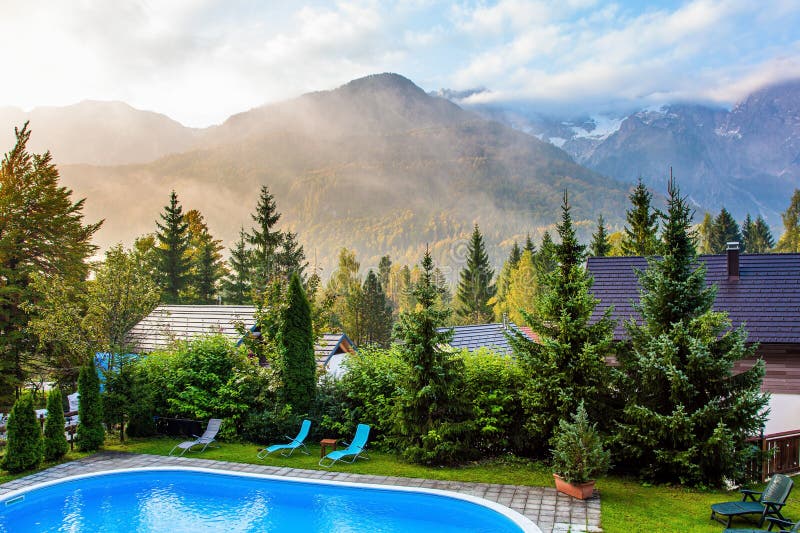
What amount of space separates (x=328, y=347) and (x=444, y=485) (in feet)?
30.4

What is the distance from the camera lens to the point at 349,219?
200 metres

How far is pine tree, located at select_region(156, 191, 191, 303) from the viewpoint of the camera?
136 ft

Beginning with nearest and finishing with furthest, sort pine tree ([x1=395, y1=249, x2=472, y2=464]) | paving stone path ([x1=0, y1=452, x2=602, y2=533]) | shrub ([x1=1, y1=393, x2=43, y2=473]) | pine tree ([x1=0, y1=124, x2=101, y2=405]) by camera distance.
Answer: paving stone path ([x1=0, y1=452, x2=602, y2=533]) → shrub ([x1=1, y1=393, x2=43, y2=473]) → pine tree ([x1=395, y1=249, x2=472, y2=464]) → pine tree ([x1=0, y1=124, x2=101, y2=405])

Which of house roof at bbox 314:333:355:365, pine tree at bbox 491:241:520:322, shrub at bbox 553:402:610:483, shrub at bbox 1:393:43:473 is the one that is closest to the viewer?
shrub at bbox 553:402:610:483

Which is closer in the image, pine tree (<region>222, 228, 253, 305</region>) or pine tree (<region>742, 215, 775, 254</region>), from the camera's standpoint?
pine tree (<region>222, 228, 253, 305</region>)

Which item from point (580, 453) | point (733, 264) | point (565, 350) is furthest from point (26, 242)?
point (733, 264)

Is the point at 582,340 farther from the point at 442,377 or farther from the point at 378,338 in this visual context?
the point at 378,338

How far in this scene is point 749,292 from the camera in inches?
616

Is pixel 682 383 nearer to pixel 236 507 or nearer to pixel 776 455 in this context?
pixel 776 455

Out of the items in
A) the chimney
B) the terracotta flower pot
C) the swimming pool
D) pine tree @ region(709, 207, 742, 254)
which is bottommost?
the swimming pool

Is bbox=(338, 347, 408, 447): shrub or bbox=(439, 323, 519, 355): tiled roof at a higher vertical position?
bbox=(439, 323, 519, 355): tiled roof

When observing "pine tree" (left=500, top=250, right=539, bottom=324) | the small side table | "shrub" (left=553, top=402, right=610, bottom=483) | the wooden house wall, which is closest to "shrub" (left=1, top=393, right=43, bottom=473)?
the small side table

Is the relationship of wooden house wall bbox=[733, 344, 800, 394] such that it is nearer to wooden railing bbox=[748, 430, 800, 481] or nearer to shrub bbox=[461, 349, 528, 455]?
wooden railing bbox=[748, 430, 800, 481]

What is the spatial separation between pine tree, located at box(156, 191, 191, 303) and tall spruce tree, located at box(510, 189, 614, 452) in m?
35.5
